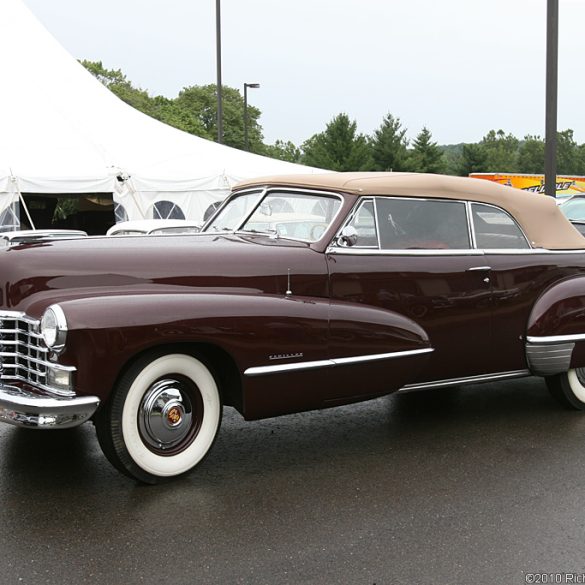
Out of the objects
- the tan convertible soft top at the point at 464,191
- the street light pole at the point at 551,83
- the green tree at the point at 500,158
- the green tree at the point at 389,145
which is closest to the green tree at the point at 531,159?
the green tree at the point at 500,158

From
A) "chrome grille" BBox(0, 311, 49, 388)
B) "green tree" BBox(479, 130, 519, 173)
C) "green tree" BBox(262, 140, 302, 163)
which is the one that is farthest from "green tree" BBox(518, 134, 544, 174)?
"chrome grille" BBox(0, 311, 49, 388)

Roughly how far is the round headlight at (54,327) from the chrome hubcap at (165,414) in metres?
0.54

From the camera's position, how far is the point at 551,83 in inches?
390

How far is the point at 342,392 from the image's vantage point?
4.36 metres

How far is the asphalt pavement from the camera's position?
3.06 metres

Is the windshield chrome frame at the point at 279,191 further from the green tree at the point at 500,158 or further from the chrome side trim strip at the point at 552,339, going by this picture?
the green tree at the point at 500,158

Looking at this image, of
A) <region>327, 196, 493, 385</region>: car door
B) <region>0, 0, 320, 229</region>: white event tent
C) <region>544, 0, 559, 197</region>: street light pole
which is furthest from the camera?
<region>0, 0, 320, 229</region>: white event tent

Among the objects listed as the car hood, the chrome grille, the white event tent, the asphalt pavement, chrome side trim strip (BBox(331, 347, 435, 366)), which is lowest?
the asphalt pavement

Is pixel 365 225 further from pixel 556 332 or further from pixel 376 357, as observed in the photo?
pixel 556 332

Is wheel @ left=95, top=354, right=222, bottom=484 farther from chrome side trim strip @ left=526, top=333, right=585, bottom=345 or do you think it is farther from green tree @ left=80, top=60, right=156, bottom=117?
green tree @ left=80, top=60, right=156, bottom=117

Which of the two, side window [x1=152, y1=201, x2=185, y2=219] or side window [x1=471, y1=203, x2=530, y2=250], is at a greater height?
side window [x1=471, y1=203, x2=530, y2=250]

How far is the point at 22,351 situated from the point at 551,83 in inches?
326

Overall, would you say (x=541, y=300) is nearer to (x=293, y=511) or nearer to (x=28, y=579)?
(x=293, y=511)

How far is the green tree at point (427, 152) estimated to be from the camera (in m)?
60.2
